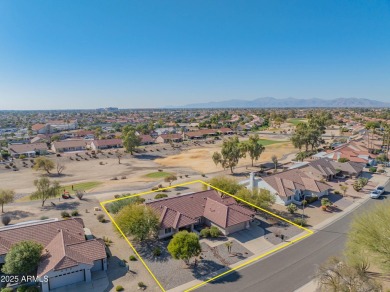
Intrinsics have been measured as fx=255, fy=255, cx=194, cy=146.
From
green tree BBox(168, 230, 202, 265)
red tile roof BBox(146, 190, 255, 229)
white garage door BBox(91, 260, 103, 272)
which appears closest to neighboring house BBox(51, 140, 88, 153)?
red tile roof BBox(146, 190, 255, 229)

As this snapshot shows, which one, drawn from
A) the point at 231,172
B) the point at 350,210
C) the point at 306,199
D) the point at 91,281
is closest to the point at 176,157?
the point at 231,172

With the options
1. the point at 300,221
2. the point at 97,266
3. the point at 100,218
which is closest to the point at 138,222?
the point at 97,266

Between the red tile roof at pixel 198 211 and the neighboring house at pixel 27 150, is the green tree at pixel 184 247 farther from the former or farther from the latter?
the neighboring house at pixel 27 150

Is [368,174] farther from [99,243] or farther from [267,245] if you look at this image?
[99,243]

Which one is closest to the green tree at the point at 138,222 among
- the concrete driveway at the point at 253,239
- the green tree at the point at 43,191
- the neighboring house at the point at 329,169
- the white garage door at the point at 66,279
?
the white garage door at the point at 66,279

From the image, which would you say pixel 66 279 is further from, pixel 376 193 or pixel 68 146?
pixel 68 146
